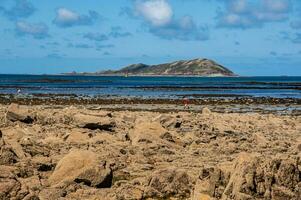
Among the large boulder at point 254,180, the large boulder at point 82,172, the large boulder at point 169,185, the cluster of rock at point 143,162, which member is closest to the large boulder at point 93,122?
the cluster of rock at point 143,162

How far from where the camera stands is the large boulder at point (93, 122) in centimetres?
2133

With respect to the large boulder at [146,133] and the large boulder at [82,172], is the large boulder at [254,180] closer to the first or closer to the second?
the large boulder at [82,172]

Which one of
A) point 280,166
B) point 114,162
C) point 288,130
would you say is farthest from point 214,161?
point 288,130

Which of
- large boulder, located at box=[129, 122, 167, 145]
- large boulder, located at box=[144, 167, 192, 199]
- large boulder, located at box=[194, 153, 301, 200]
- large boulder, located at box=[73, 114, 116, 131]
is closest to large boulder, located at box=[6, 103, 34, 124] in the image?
large boulder, located at box=[73, 114, 116, 131]

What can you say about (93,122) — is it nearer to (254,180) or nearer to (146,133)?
(146,133)

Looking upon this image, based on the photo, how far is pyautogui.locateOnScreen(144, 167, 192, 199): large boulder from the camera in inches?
425

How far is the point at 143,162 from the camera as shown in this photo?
14570 millimetres

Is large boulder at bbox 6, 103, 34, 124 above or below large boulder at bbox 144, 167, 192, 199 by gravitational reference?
above

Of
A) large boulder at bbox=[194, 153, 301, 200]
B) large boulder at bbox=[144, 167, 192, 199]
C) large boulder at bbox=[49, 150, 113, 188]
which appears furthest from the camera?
large boulder at bbox=[49, 150, 113, 188]

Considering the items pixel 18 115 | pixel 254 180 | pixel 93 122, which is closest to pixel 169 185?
pixel 254 180

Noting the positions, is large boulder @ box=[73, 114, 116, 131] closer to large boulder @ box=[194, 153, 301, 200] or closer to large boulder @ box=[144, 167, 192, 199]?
large boulder @ box=[144, 167, 192, 199]

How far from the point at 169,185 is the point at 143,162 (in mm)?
3605

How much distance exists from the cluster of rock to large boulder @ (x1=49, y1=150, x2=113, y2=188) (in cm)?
2

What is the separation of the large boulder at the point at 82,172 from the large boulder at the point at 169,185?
3.58 ft
